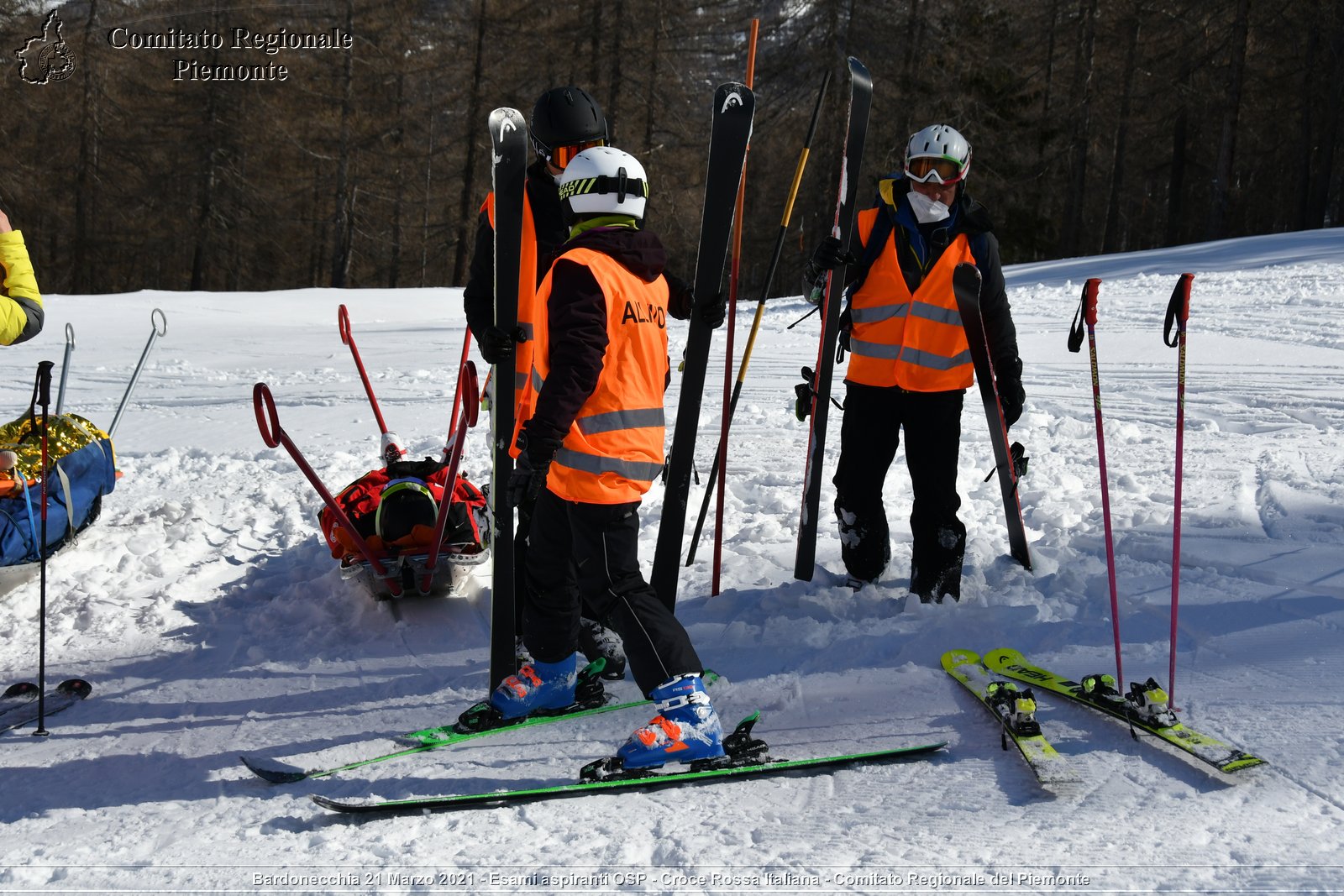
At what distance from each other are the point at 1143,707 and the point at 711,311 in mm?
1890

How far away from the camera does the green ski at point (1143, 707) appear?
8.81 feet

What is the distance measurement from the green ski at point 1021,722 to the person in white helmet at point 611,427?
846 millimetres

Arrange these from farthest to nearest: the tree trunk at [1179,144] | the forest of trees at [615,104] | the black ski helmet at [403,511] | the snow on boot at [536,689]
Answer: the tree trunk at [1179,144]
the forest of trees at [615,104]
the black ski helmet at [403,511]
the snow on boot at [536,689]

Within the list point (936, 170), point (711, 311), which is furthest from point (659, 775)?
point (936, 170)

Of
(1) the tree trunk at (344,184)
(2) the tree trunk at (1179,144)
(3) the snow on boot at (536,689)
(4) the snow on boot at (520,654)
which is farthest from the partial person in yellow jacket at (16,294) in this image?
(2) the tree trunk at (1179,144)

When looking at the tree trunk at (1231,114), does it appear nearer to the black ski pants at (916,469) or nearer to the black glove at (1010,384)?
the black glove at (1010,384)

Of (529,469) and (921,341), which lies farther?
(921,341)

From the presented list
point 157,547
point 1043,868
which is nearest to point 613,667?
point 1043,868

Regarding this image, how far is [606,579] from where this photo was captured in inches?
119

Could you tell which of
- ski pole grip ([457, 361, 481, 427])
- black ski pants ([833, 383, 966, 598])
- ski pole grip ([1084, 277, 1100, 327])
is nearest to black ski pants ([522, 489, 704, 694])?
ski pole grip ([457, 361, 481, 427])

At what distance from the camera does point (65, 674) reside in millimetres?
4000

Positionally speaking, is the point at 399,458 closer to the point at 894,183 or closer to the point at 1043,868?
the point at 894,183

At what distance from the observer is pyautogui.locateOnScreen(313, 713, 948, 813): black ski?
8.72 feet

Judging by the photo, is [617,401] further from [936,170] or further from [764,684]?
[936,170]
